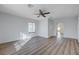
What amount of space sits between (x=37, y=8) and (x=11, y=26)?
72 cm

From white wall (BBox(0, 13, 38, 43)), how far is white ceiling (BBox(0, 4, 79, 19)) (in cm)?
11

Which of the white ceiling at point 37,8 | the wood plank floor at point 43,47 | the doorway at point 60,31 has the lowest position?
the wood plank floor at point 43,47

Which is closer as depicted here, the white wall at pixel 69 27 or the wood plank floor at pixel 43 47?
the wood plank floor at pixel 43 47

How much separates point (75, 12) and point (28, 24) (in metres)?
1.11

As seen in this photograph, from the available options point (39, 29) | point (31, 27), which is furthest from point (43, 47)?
point (31, 27)

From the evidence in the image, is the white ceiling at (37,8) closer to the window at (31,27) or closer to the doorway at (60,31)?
the window at (31,27)

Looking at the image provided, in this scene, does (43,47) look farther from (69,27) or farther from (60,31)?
(69,27)

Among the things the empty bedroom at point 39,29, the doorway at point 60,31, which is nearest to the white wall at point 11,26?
the empty bedroom at point 39,29

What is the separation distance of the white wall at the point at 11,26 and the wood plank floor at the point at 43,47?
15 cm

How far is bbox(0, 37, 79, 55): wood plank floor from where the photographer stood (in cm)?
179

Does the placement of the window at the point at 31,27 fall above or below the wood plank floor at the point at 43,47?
above

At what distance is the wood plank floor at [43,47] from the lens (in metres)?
1.79

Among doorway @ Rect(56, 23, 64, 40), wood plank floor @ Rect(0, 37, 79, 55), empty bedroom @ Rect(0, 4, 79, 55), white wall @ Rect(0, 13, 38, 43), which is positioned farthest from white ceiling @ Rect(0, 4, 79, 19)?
wood plank floor @ Rect(0, 37, 79, 55)

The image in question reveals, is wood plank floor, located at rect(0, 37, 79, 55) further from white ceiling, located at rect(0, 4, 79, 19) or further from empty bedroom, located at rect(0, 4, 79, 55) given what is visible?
white ceiling, located at rect(0, 4, 79, 19)
